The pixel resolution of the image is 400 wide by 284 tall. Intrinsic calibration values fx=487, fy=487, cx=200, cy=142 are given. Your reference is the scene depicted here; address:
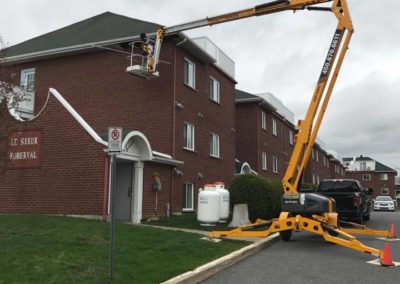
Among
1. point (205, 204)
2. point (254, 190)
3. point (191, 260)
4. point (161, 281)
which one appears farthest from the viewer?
point (254, 190)

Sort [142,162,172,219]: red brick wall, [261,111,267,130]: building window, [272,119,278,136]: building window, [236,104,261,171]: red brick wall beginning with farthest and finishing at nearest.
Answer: [272,119,278,136]: building window → [261,111,267,130]: building window → [236,104,261,171]: red brick wall → [142,162,172,219]: red brick wall

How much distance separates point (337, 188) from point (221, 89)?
9097 mm

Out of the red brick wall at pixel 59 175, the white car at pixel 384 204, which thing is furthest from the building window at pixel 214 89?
the white car at pixel 384 204

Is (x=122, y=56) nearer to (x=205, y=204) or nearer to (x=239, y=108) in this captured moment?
(x=205, y=204)

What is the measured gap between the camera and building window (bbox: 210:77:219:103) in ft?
84.3

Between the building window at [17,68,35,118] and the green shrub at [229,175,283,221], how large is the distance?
10.1 meters

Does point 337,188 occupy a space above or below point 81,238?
above

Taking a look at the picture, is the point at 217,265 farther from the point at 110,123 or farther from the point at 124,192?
the point at 110,123

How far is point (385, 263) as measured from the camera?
980 cm

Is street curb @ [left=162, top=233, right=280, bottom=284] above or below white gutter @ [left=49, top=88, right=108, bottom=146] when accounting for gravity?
below

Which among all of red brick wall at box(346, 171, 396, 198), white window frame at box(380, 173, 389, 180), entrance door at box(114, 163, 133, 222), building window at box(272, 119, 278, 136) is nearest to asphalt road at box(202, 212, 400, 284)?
entrance door at box(114, 163, 133, 222)

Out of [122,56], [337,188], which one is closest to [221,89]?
[122,56]

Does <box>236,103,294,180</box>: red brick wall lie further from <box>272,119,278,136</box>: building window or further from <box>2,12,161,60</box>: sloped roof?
<box>2,12,161,60</box>: sloped roof

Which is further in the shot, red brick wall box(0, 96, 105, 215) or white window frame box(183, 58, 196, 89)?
white window frame box(183, 58, 196, 89)
